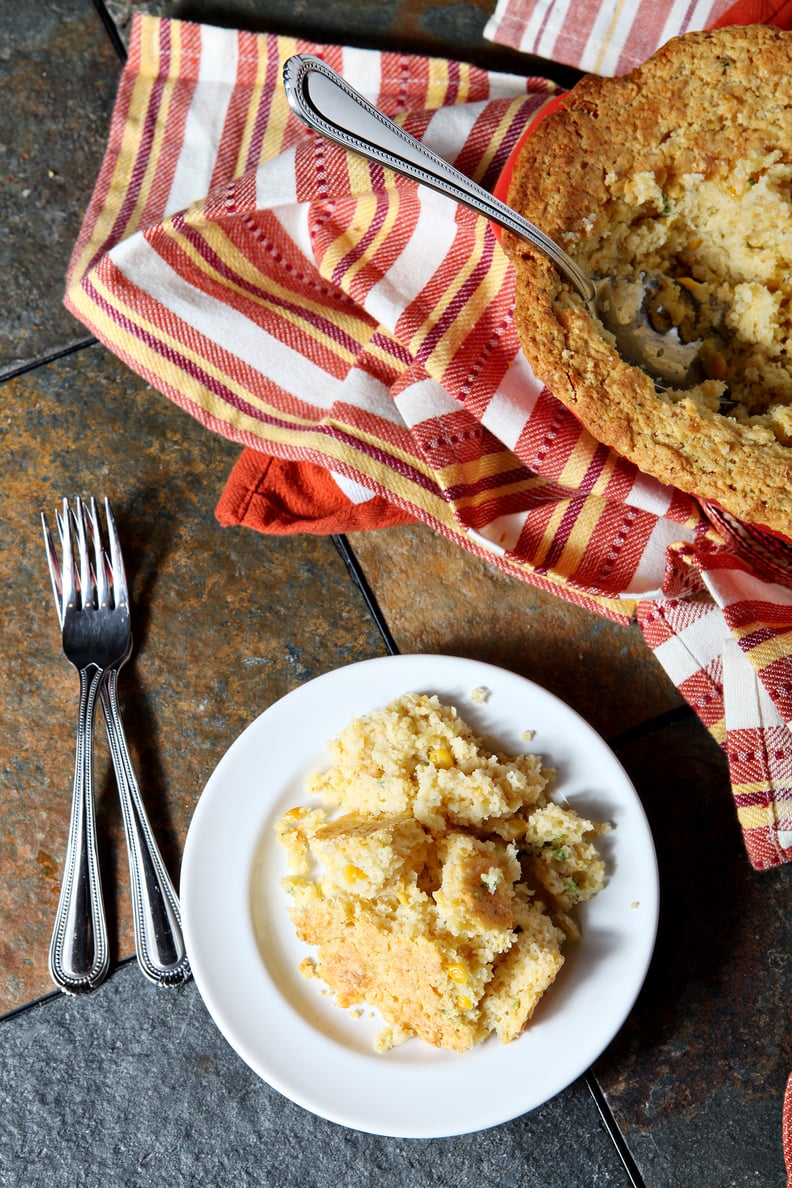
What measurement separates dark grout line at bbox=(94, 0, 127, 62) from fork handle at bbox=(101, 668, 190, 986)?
1.05 meters

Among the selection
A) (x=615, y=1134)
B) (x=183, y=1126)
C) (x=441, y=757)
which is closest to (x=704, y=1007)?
(x=615, y=1134)

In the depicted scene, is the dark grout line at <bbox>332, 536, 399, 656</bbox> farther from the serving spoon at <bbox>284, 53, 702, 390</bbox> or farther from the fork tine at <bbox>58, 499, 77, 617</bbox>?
the serving spoon at <bbox>284, 53, 702, 390</bbox>

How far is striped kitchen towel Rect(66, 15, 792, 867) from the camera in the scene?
134cm

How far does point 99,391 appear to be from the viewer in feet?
5.04

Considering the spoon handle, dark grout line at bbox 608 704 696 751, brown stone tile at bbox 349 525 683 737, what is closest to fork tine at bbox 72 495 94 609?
brown stone tile at bbox 349 525 683 737

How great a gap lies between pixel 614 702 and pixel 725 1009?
47 cm

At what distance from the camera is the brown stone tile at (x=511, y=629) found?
4.85 ft

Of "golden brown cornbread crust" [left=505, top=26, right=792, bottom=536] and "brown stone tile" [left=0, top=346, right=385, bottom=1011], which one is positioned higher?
"golden brown cornbread crust" [left=505, top=26, right=792, bottom=536]

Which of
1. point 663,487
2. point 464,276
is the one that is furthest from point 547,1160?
point 464,276

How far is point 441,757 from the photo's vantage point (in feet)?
4.26

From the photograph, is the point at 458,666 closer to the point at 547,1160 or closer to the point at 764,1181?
the point at 547,1160

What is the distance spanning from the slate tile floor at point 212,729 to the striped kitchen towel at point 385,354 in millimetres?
92

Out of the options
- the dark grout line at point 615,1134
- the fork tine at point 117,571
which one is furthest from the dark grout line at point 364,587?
the dark grout line at point 615,1134

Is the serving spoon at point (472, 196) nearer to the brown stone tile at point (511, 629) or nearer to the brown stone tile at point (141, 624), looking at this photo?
the brown stone tile at point (511, 629)
